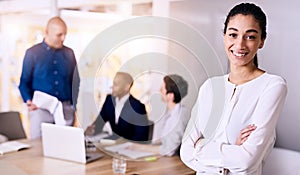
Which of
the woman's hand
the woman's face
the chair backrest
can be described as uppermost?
the woman's face

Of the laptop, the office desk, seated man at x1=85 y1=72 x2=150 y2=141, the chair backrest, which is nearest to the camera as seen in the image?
the office desk

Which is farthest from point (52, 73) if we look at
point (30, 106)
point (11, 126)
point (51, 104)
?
point (11, 126)

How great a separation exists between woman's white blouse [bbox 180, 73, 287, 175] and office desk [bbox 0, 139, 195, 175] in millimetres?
380

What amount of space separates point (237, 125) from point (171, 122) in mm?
837

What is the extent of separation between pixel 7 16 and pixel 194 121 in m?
2.76

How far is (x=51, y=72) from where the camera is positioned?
320 centimetres

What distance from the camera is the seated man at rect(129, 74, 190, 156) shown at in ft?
7.07

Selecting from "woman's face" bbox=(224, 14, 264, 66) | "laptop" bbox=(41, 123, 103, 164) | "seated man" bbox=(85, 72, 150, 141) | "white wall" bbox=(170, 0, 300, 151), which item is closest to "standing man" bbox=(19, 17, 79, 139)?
"seated man" bbox=(85, 72, 150, 141)

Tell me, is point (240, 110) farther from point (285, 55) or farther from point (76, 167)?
point (76, 167)

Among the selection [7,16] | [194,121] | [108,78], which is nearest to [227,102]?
[194,121]

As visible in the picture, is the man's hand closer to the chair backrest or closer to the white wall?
the chair backrest

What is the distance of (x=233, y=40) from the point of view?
4.96 feet

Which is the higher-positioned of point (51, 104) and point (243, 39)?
point (243, 39)

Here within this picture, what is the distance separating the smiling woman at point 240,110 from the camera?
4.61 ft
